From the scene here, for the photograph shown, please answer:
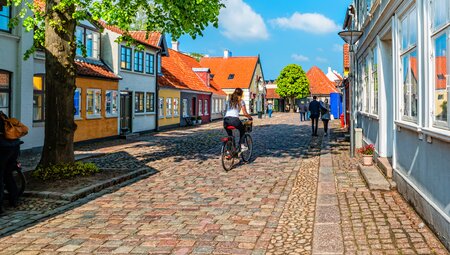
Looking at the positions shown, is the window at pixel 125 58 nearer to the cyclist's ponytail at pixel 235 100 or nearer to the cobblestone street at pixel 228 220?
the cyclist's ponytail at pixel 235 100

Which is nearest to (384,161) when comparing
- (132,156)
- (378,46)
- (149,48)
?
(378,46)

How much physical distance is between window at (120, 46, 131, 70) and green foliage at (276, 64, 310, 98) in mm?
Answer: 53170

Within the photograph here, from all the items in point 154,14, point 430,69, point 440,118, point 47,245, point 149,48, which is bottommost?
point 47,245

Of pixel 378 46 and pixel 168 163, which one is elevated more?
pixel 378 46

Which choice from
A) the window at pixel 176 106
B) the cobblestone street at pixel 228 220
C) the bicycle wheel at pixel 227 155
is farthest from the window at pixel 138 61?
the cobblestone street at pixel 228 220

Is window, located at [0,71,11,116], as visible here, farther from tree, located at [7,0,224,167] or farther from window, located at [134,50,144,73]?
window, located at [134,50,144,73]

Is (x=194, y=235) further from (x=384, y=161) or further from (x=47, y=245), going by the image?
(x=384, y=161)

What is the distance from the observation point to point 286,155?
45.3 feet

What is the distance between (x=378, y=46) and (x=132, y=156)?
7845 mm

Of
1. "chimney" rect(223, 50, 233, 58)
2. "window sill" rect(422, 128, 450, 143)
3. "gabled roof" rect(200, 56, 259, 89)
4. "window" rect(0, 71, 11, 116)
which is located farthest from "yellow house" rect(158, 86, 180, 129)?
"chimney" rect(223, 50, 233, 58)

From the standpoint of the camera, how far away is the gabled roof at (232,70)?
57.8 m

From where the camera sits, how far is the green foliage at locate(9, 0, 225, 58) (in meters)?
8.91

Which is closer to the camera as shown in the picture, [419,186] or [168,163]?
[419,186]

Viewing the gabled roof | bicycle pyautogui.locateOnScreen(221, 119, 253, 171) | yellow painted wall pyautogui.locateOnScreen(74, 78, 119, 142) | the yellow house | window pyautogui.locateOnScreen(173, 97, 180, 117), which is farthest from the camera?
the gabled roof
